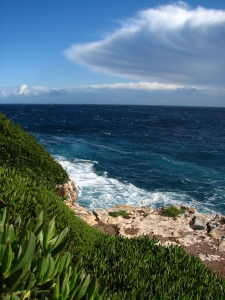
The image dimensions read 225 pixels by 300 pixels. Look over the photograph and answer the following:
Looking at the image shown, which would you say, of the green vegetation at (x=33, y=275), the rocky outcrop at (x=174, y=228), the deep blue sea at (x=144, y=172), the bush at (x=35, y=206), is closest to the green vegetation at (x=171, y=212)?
the rocky outcrop at (x=174, y=228)

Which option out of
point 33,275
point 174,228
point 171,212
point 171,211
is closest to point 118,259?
point 33,275

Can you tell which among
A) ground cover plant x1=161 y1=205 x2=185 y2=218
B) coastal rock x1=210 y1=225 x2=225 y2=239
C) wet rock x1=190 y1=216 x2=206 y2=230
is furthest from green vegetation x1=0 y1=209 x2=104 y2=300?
ground cover plant x1=161 y1=205 x2=185 y2=218

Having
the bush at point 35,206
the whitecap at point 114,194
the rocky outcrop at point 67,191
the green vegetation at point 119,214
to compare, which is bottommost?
the whitecap at point 114,194

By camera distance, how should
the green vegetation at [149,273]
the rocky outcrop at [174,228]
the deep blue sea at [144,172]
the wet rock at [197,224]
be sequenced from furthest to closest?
the deep blue sea at [144,172] → the wet rock at [197,224] → the rocky outcrop at [174,228] → the green vegetation at [149,273]

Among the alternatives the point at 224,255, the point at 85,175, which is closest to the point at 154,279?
the point at 224,255

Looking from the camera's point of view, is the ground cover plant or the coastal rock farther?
the ground cover plant

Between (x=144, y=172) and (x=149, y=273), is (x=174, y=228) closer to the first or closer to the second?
(x=149, y=273)

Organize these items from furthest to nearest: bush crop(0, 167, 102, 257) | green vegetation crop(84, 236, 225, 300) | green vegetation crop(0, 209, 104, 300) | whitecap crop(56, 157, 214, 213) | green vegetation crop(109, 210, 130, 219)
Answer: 1. whitecap crop(56, 157, 214, 213)
2. green vegetation crop(109, 210, 130, 219)
3. bush crop(0, 167, 102, 257)
4. green vegetation crop(84, 236, 225, 300)
5. green vegetation crop(0, 209, 104, 300)

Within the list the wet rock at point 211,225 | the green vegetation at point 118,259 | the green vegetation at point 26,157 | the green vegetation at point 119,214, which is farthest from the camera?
the green vegetation at point 119,214

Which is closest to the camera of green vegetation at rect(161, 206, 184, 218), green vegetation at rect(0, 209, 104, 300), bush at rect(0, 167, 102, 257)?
green vegetation at rect(0, 209, 104, 300)

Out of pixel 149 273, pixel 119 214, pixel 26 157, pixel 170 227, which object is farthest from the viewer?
pixel 119 214

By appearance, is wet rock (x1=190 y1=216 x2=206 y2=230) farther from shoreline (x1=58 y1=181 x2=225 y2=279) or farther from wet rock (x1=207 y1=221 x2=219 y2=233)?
wet rock (x1=207 y1=221 x2=219 y2=233)

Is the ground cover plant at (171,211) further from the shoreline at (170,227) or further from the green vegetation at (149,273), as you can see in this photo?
the green vegetation at (149,273)

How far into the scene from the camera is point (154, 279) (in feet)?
20.7
